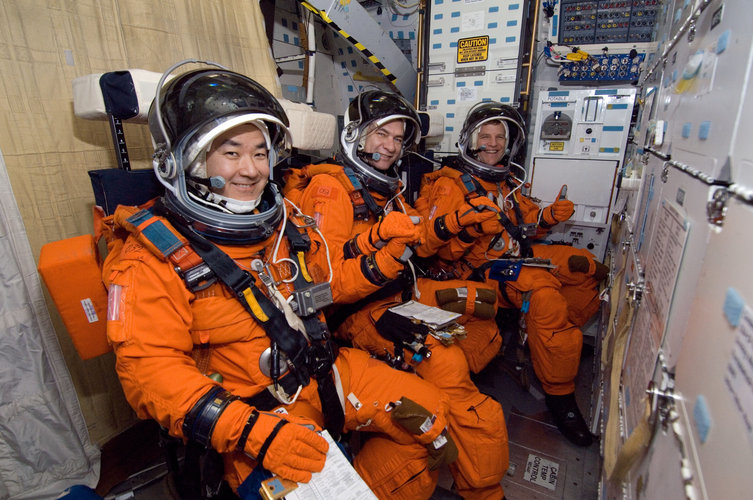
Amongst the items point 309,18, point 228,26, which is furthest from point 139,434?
point 309,18

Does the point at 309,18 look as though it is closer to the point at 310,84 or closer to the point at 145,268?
the point at 310,84

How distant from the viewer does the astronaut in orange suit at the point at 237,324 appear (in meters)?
1.21

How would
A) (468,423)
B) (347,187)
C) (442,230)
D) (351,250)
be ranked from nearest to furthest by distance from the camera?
(468,423) < (351,250) < (347,187) < (442,230)

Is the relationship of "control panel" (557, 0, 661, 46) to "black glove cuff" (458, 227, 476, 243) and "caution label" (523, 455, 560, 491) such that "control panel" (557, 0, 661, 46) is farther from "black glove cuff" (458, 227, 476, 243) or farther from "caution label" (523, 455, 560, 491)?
"caution label" (523, 455, 560, 491)

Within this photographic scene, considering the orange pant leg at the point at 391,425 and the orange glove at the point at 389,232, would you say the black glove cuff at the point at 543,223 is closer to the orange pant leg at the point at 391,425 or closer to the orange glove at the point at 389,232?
the orange glove at the point at 389,232

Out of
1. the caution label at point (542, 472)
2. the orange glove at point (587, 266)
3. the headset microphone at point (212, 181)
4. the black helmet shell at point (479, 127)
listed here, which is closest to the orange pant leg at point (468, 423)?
the caution label at point (542, 472)

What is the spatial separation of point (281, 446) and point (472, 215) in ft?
5.71

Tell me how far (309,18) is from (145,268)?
294cm

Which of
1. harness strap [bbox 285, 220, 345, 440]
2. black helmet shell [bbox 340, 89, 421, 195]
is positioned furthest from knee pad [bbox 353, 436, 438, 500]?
black helmet shell [bbox 340, 89, 421, 195]

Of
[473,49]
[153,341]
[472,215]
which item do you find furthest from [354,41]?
[153,341]

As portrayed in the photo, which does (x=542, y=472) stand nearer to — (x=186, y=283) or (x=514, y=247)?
(x=514, y=247)

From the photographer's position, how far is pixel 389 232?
1858mm

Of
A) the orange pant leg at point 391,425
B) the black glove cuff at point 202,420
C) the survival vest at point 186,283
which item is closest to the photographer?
the black glove cuff at point 202,420

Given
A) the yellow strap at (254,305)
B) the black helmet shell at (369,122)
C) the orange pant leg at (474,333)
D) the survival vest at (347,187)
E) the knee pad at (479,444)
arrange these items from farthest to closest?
1. the orange pant leg at (474,333)
2. the black helmet shell at (369,122)
3. the survival vest at (347,187)
4. the knee pad at (479,444)
5. the yellow strap at (254,305)
